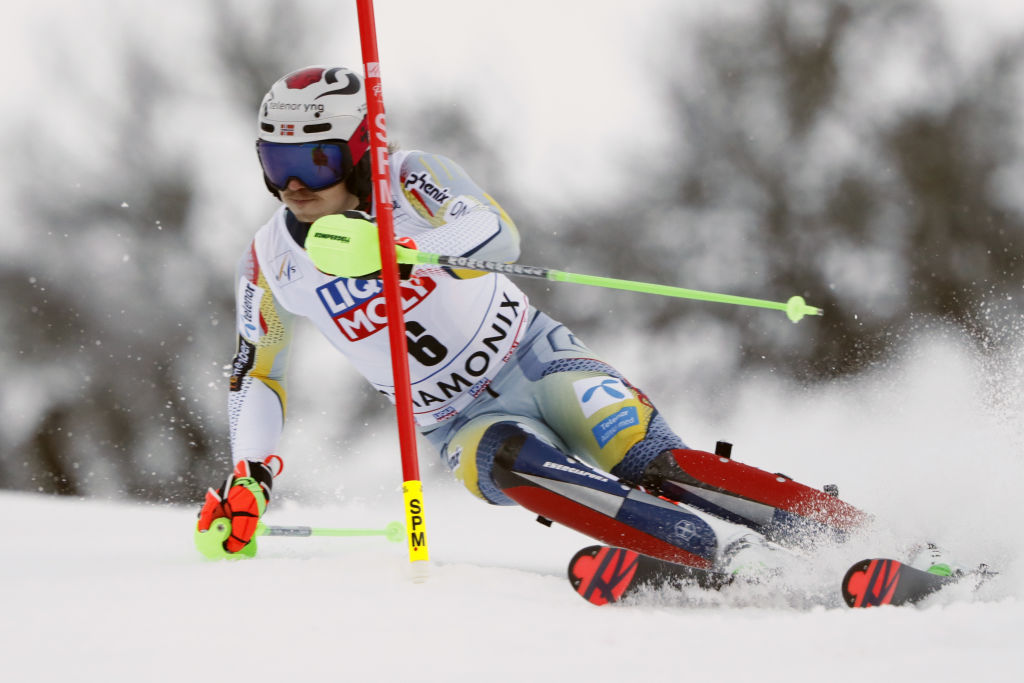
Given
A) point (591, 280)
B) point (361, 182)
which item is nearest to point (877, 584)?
point (591, 280)

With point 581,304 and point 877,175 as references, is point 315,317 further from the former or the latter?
point 877,175

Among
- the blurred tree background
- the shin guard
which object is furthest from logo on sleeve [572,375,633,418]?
the blurred tree background

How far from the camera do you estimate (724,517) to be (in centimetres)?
190

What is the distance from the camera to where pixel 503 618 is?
4.36 feet

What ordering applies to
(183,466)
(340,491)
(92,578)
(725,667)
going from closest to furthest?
(725,667) < (92,578) < (340,491) < (183,466)

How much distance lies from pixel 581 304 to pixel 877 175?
249 centimetres

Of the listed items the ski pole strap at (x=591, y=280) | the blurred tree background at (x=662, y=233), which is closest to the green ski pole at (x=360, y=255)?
the ski pole strap at (x=591, y=280)

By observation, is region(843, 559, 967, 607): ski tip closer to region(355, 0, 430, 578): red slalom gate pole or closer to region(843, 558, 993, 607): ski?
region(843, 558, 993, 607): ski

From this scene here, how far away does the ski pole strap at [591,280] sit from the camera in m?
1.68

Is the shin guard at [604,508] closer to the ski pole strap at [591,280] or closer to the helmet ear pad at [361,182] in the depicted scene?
the ski pole strap at [591,280]

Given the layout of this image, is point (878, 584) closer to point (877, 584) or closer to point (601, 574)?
point (877, 584)

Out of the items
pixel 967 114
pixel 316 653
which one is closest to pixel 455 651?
pixel 316 653

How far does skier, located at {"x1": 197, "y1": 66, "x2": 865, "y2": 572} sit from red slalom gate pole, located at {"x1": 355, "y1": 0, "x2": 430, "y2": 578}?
0.19ft

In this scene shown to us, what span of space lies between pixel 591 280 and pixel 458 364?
0.57 meters
